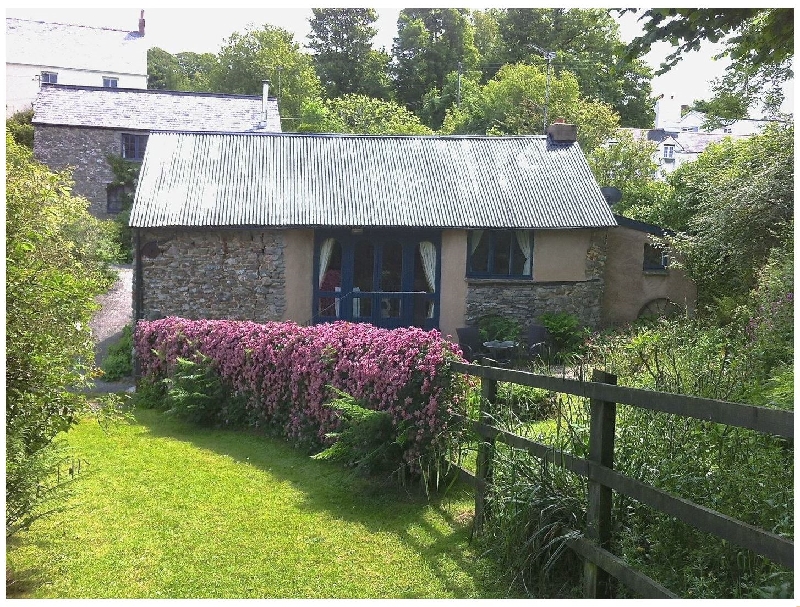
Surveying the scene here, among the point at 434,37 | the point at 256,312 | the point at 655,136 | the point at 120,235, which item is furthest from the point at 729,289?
the point at 434,37

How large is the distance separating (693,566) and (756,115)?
→ 23617 mm

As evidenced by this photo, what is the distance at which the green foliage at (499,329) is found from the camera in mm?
16609

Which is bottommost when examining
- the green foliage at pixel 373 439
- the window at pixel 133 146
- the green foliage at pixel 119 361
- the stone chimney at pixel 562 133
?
the green foliage at pixel 119 361

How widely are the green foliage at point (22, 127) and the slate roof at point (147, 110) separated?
1.73 meters

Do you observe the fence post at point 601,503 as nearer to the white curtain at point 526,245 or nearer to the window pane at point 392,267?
the window pane at point 392,267

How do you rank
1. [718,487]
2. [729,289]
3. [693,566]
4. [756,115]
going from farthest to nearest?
[756,115] < [729,289] < [718,487] < [693,566]

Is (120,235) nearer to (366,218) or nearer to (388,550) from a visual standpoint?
(366,218)

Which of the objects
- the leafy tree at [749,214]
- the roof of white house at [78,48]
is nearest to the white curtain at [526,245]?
the leafy tree at [749,214]

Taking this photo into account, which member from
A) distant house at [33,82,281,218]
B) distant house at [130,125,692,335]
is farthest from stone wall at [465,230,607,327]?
distant house at [33,82,281,218]

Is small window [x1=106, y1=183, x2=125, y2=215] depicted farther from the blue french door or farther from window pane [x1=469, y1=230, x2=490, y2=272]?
window pane [x1=469, y1=230, x2=490, y2=272]

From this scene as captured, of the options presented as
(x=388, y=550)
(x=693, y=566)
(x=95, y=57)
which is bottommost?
(x=388, y=550)

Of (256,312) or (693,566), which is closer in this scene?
(693,566)

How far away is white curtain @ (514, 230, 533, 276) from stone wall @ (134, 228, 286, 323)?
5052 millimetres

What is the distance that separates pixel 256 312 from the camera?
16531 millimetres
